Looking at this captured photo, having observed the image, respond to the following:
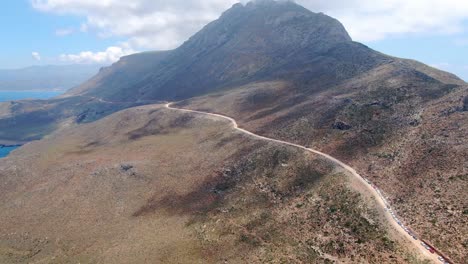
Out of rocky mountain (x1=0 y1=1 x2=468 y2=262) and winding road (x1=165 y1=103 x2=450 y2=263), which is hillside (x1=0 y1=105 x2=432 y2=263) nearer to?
winding road (x1=165 y1=103 x2=450 y2=263)

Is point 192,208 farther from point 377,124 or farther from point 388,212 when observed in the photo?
point 377,124

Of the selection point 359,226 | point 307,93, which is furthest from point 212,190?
point 307,93

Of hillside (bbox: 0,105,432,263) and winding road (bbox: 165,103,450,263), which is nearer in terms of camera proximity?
winding road (bbox: 165,103,450,263)

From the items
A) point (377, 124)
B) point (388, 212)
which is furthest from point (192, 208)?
point (377, 124)

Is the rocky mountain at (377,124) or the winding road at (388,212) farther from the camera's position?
the rocky mountain at (377,124)

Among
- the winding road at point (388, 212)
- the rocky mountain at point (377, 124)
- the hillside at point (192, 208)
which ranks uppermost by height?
the rocky mountain at point (377, 124)

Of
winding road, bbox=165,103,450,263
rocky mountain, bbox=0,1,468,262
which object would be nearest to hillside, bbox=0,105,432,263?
winding road, bbox=165,103,450,263

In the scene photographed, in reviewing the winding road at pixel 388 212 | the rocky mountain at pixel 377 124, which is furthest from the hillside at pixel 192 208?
the rocky mountain at pixel 377 124

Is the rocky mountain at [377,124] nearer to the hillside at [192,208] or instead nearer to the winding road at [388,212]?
the winding road at [388,212]

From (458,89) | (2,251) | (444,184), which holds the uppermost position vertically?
(458,89)

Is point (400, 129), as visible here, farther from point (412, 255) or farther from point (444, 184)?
point (412, 255)

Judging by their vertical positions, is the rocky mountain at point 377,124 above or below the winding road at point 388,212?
above
